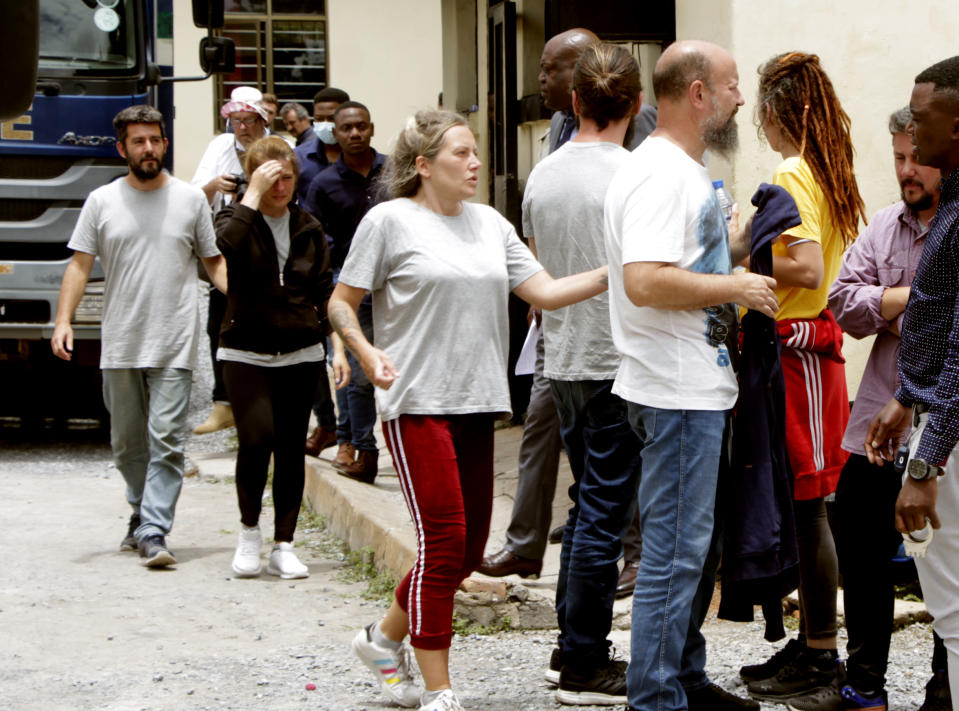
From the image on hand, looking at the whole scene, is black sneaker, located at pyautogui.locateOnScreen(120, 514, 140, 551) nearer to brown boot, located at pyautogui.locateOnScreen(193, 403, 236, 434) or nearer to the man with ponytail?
the man with ponytail

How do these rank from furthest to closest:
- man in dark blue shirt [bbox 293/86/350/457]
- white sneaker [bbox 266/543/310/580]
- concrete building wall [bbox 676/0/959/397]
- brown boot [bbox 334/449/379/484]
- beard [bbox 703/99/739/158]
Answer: man in dark blue shirt [bbox 293/86/350/457], brown boot [bbox 334/449/379/484], white sneaker [bbox 266/543/310/580], concrete building wall [bbox 676/0/959/397], beard [bbox 703/99/739/158]

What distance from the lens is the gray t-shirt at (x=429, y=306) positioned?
4.40 metres

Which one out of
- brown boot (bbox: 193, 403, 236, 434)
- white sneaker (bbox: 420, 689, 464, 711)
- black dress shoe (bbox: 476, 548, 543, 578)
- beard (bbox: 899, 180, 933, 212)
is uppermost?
beard (bbox: 899, 180, 933, 212)

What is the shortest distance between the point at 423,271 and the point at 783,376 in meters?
1.11

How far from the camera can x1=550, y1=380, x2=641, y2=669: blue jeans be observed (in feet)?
14.8

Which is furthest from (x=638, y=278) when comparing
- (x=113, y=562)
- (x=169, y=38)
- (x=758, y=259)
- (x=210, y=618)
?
(x=169, y=38)

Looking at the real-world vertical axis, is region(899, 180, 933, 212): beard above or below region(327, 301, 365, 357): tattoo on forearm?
above

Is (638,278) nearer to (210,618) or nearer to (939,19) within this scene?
(210,618)

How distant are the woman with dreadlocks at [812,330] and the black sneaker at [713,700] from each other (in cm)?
27

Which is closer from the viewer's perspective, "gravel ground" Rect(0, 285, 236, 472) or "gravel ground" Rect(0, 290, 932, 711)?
"gravel ground" Rect(0, 290, 932, 711)

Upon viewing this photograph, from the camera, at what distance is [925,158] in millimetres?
3570

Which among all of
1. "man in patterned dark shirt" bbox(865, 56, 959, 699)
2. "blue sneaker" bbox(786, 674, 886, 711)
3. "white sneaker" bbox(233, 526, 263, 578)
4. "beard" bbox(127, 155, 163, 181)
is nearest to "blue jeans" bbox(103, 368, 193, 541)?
"white sneaker" bbox(233, 526, 263, 578)

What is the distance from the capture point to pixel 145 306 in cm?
692

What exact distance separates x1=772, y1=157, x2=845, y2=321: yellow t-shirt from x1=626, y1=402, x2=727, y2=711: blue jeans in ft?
2.35
